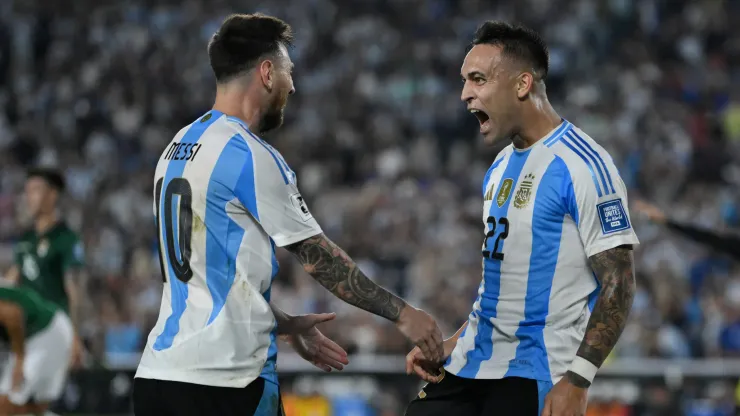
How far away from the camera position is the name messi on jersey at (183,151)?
Answer: 14.2ft

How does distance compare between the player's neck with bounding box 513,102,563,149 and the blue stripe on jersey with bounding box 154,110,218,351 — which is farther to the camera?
the player's neck with bounding box 513,102,563,149

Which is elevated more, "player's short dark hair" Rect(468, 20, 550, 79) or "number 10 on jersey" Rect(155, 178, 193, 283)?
"player's short dark hair" Rect(468, 20, 550, 79)

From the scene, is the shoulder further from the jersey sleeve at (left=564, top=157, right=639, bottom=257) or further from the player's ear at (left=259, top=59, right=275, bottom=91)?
the player's ear at (left=259, top=59, right=275, bottom=91)

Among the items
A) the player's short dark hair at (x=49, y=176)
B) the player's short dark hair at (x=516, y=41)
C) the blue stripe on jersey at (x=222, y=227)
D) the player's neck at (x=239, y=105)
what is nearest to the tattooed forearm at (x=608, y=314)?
the player's short dark hair at (x=516, y=41)

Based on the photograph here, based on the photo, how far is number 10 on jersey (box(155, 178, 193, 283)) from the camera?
4.29m

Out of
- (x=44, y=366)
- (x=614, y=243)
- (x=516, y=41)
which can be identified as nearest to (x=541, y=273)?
(x=614, y=243)

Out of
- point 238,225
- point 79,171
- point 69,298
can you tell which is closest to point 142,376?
point 238,225

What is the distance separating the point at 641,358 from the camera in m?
11.6

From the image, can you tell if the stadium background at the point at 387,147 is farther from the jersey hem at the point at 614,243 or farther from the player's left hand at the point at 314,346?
the jersey hem at the point at 614,243

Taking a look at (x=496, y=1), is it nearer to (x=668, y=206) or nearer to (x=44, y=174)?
(x=668, y=206)

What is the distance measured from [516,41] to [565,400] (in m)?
1.50

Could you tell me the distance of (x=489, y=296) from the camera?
15.6ft

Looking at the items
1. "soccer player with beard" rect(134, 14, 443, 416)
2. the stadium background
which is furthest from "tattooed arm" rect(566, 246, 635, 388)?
the stadium background

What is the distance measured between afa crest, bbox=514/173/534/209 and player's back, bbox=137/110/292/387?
0.99 m
